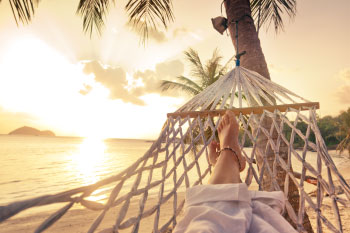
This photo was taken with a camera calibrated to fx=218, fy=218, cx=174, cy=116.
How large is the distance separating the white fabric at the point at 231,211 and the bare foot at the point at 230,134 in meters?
0.36

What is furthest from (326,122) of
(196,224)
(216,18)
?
(196,224)

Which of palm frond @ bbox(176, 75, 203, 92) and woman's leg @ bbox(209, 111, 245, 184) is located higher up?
palm frond @ bbox(176, 75, 203, 92)

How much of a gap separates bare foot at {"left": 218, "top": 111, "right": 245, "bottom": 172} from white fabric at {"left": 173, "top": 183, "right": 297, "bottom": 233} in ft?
1.18

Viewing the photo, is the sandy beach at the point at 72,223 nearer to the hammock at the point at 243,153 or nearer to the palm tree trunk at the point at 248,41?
the hammock at the point at 243,153

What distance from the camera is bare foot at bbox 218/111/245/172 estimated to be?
1014 millimetres

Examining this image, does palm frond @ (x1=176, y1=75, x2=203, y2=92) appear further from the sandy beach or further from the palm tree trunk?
the palm tree trunk

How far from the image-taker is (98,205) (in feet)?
1.82

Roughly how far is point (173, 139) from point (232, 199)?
663mm

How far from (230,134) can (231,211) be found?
0.61 metres

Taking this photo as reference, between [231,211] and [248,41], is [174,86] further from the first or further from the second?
[231,211]

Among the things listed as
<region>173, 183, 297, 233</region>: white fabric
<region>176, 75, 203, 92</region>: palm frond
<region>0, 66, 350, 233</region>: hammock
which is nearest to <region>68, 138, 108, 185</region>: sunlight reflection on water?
<region>176, 75, 203, 92</region>: palm frond

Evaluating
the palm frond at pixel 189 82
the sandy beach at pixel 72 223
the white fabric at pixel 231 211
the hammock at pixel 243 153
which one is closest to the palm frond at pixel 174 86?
the palm frond at pixel 189 82

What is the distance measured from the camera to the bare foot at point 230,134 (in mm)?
1014

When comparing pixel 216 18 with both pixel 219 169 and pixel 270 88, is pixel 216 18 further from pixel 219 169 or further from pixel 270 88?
pixel 219 169
